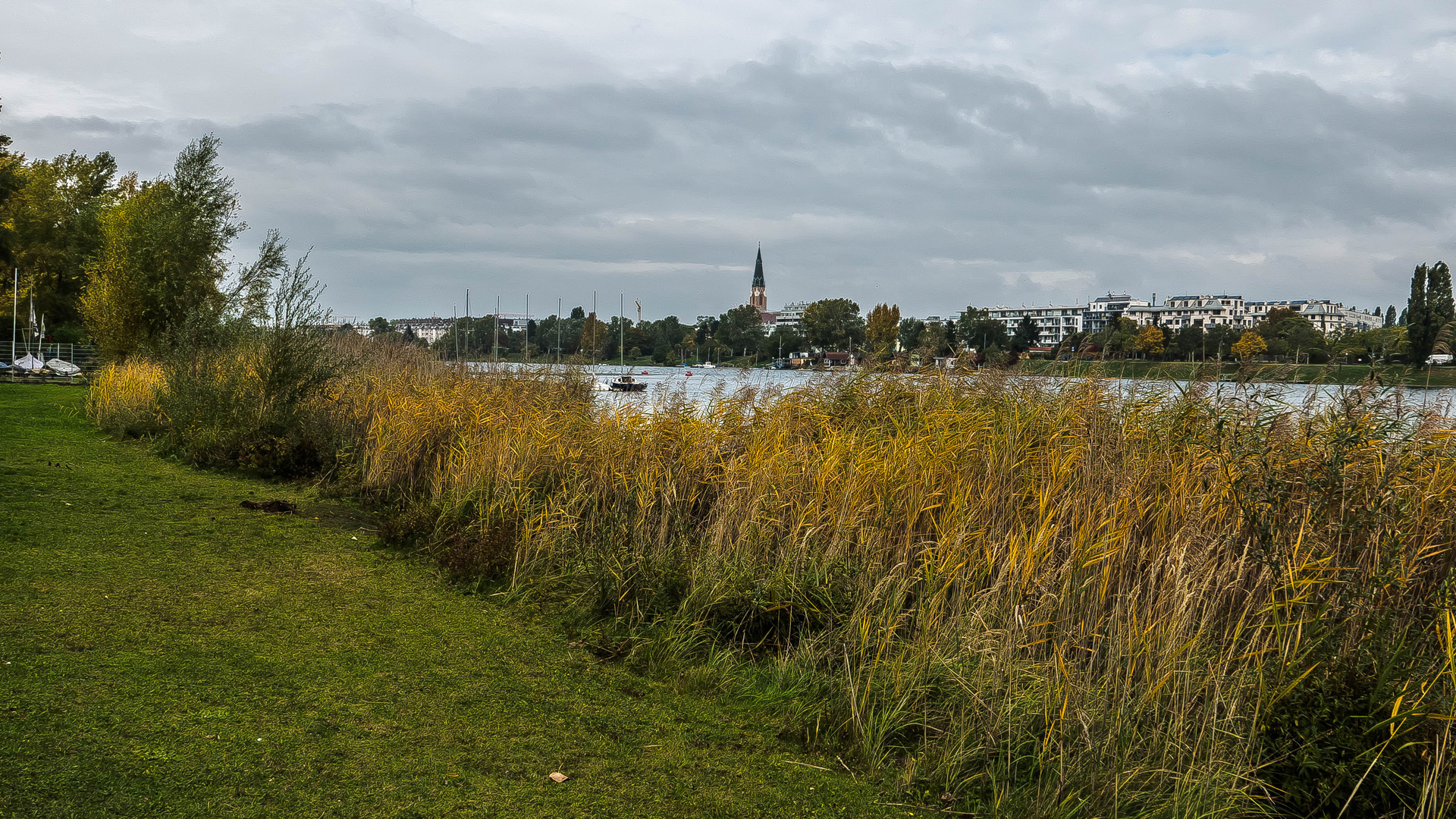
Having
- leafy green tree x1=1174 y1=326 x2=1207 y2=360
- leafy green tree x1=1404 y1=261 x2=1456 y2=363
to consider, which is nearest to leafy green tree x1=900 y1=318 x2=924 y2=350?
leafy green tree x1=1174 y1=326 x2=1207 y2=360

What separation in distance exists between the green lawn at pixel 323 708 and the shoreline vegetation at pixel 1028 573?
0.45 meters

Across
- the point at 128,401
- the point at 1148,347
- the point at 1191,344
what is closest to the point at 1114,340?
the point at 1148,347

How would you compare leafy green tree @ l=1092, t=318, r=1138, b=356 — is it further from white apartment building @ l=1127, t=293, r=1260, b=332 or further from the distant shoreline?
white apartment building @ l=1127, t=293, r=1260, b=332

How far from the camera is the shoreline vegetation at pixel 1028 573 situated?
328cm

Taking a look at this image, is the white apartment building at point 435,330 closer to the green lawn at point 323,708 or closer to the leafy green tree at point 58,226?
the green lawn at point 323,708

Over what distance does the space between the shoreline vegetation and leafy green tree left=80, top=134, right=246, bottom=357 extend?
58.9ft

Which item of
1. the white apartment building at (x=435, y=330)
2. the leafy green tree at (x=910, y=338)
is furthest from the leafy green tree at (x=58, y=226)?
the leafy green tree at (x=910, y=338)

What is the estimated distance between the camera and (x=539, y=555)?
6.34 metres

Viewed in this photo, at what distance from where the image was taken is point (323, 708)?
3.89 metres

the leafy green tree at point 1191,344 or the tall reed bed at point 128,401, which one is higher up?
the leafy green tree at point 1191,344

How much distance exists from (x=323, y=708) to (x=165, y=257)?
23.0 m

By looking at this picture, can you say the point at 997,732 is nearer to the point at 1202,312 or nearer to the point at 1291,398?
the point at 1291,398

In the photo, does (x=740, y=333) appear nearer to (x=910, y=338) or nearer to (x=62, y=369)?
(x=62, y=369)

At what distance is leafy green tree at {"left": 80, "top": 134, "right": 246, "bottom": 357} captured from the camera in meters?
22.0
